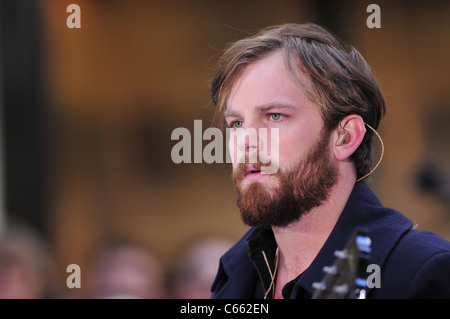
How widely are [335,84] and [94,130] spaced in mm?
5045

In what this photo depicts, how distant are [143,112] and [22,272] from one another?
360 centimetres

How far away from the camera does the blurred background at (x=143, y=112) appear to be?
7.07 metres

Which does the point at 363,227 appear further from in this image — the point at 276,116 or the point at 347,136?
the point at 276,116

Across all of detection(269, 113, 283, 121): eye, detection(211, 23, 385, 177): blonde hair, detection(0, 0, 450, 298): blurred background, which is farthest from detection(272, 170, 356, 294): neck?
detection(0, 0, 450, 298): blurred background

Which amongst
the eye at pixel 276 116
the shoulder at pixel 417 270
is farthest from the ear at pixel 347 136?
the shoulder at pixel 417 270

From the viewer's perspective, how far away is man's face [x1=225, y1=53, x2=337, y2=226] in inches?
115

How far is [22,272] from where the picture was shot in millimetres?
4445

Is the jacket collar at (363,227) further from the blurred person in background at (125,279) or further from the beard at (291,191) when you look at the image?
the blurred person in background at (125,279)

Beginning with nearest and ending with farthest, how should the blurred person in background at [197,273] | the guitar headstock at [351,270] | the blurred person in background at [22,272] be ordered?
the guitar headstock at [351,270] → the blurred person in background at [22,272] → the blurred person in background at [197,273]

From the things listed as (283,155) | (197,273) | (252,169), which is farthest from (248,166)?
(197,273)

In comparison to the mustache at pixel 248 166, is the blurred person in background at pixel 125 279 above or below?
below

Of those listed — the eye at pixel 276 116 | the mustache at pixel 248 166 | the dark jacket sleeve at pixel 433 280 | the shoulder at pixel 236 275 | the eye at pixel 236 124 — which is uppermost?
the eye at pixel 276 116

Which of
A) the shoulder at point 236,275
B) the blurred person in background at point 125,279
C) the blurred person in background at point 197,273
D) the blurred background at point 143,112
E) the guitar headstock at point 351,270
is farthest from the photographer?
the blurred background at point 143,112
